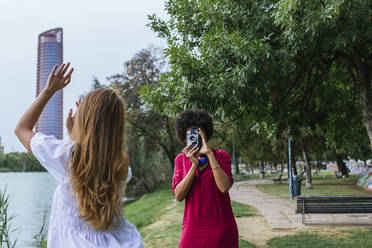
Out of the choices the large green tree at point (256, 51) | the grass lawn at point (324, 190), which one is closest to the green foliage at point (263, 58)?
the large green tree at point (256, 51)

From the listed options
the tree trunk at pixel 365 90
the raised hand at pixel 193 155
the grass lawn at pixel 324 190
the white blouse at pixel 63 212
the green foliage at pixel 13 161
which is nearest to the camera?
the white blouse at pixel 63 212

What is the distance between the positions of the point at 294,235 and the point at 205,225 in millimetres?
5711

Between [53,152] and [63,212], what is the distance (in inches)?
13.3

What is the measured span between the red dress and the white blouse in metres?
0.94

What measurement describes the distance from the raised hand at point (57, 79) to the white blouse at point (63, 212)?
0.31 meters

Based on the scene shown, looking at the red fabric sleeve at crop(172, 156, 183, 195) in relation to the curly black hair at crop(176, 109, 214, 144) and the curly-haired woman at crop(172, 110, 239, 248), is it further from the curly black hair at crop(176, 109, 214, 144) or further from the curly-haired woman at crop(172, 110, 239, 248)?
the curly black hair at crop(176, 109, 214, 144)

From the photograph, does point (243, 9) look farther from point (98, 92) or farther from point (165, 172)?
point (165, 172)

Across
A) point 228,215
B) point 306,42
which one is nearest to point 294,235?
point 306,42

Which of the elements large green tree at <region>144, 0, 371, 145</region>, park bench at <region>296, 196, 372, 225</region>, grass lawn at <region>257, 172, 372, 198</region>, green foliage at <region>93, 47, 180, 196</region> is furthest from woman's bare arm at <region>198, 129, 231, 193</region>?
green foliage at <region>93, 47, 180, 196</region>

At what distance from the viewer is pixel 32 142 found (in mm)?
1980

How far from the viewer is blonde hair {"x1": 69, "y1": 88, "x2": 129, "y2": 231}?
2002 millimetres

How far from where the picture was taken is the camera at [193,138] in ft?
9.89

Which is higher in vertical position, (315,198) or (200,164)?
(200,164)

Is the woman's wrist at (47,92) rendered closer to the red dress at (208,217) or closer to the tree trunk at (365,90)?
the red dress at (208,217)
